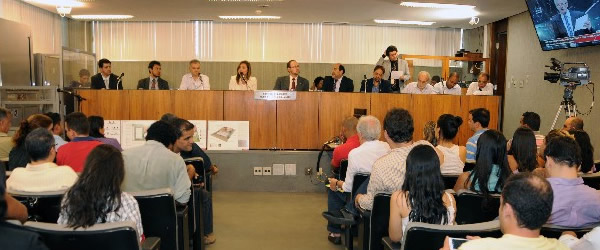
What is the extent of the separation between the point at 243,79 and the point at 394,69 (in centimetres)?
235

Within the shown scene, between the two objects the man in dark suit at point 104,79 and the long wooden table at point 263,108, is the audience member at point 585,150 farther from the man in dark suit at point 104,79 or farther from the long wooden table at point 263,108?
the man in dark suit at point 104,79

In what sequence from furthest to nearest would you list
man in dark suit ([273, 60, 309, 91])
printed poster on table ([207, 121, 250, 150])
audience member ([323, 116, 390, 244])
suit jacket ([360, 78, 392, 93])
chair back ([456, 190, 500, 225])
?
man in dark suit ([273, 60, 309, 91]) < suit jacket ([360, 78, 392, 93]) < printed poster on table ([207, 121, 250, 150]) < audience member ([323, 116, 390, 244]) < chair back ([456, 190, 500, 225])

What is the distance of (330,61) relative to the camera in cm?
1295

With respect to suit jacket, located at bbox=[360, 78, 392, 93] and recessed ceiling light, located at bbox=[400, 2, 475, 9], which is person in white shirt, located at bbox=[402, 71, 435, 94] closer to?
suit jacket, located at bbox=[360, 78, 392, 93]

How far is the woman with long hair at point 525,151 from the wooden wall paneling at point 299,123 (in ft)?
12.4

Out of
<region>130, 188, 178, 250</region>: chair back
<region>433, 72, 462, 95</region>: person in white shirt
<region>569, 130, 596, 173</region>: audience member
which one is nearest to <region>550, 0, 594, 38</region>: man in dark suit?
<region>433, 72, 462, 95</region>: person in white shirt

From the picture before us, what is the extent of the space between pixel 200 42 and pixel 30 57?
414cm

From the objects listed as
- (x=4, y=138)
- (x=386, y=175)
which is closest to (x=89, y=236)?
(x=386, y=175)

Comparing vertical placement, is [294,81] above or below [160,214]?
above

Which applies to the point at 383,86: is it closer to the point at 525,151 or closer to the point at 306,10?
the point at 306,10

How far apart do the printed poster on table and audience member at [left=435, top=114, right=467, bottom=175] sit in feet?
10.0

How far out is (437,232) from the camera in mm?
2291

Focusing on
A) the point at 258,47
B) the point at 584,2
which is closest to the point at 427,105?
the point at 584,2

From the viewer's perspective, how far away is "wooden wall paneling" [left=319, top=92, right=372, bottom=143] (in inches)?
290
